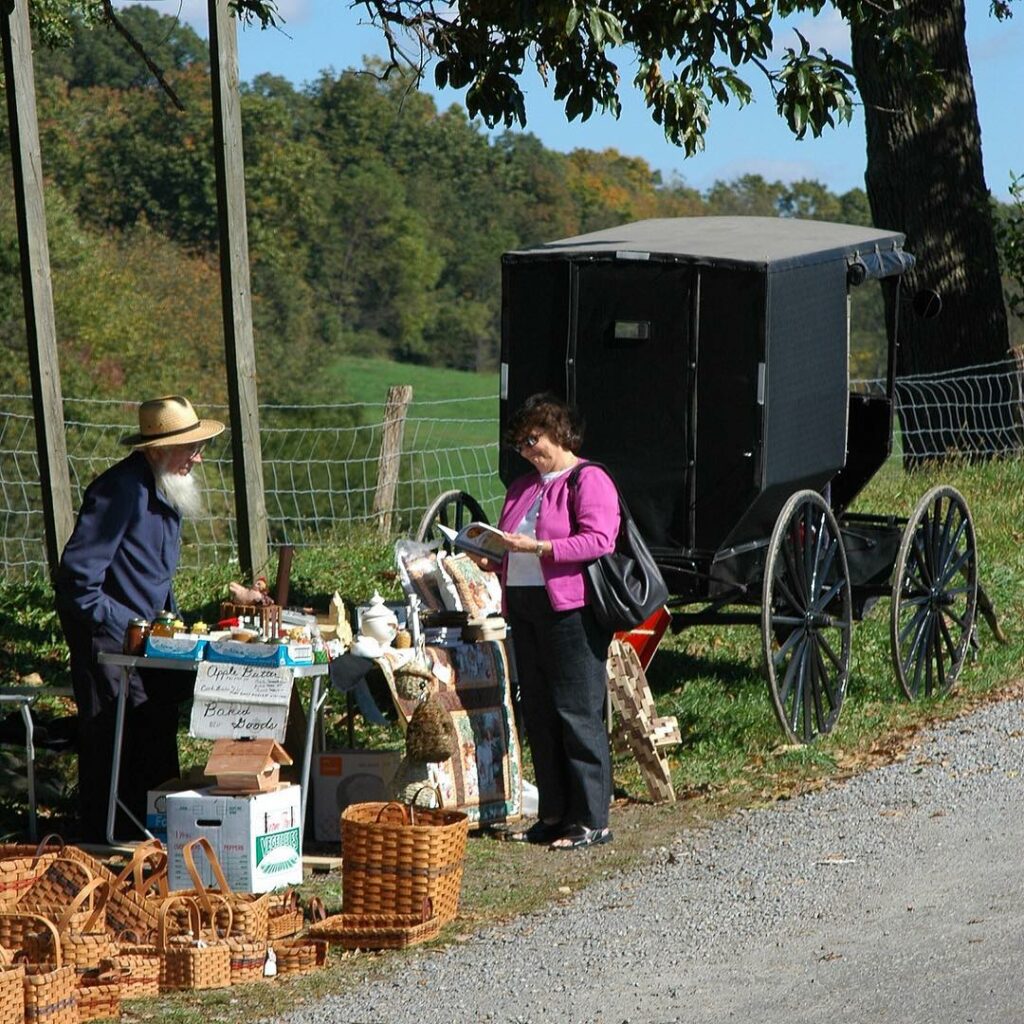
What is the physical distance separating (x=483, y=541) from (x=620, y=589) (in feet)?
2.00

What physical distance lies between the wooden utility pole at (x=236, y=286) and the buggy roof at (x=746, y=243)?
7.24ft

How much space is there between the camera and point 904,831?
7.36 m

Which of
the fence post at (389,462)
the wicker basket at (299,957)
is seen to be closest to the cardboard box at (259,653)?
the wicker basket at (299,957)

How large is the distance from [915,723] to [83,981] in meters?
5.12

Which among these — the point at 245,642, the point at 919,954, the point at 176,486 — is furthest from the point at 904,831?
the point at 176,486

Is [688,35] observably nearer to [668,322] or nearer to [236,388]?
[668,322]

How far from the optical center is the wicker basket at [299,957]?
19.3 feet

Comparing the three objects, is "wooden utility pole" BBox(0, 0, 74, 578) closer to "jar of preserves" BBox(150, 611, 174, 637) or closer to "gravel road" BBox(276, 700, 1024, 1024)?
"jar of preserves" BBox(150, 611, 174, 637)

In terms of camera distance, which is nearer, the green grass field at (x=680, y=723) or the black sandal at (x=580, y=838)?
the green grass field at (x=680, y=723)

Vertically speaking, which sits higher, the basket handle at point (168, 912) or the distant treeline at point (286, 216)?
the distant treeline at point (286, 216)

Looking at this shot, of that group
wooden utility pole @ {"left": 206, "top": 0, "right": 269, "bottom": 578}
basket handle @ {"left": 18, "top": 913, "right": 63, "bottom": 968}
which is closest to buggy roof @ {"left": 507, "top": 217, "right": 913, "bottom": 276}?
wooden utility pole @ {"left": 206, "top": 0, "right": 269, "bottom": 578}

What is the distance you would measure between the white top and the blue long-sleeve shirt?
140 centimetres

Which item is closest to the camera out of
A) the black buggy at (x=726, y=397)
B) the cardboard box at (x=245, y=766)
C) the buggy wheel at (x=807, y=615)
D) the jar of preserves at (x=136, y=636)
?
the cardboard box at (x=245, y=766)

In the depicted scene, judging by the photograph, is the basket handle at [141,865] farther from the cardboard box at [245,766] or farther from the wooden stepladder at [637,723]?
the wooden stepladder at [637,723]
